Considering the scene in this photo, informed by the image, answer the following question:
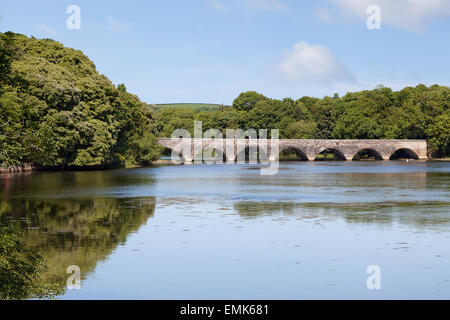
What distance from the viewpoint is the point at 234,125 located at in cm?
14300

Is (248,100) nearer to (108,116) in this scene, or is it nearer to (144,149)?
(144,149)

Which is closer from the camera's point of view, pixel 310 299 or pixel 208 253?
pixel 310 299

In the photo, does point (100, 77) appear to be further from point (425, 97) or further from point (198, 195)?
point (425, 97)

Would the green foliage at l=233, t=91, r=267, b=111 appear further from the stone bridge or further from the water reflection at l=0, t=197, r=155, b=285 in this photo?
the water reflection at l=0, t=197, r=155, b=285

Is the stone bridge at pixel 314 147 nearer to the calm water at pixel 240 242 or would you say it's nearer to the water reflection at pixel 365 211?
the calm water at pixel 240 242

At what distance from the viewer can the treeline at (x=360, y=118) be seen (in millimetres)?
116875

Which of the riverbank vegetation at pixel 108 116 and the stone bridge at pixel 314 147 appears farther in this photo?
the stone bridge at pixel 314 147

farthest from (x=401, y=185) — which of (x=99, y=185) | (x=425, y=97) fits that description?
(x=425, y=97)

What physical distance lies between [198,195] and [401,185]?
1624 cm

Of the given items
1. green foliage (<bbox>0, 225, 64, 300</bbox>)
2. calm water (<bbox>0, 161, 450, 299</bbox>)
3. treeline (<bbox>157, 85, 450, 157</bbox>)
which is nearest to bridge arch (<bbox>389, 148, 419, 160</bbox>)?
treeline (<bbox>157, 85, 450, 157</bbox>)

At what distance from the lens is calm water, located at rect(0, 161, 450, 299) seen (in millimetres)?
14977

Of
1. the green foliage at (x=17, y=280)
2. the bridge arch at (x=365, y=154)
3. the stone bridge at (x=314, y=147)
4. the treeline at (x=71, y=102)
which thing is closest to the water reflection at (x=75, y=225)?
the green foliage at (x=17, y=280)

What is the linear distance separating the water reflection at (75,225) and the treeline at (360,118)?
268 ft

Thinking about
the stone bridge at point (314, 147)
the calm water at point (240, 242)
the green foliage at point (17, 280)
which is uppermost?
the stone bridge at point (314, 147)
